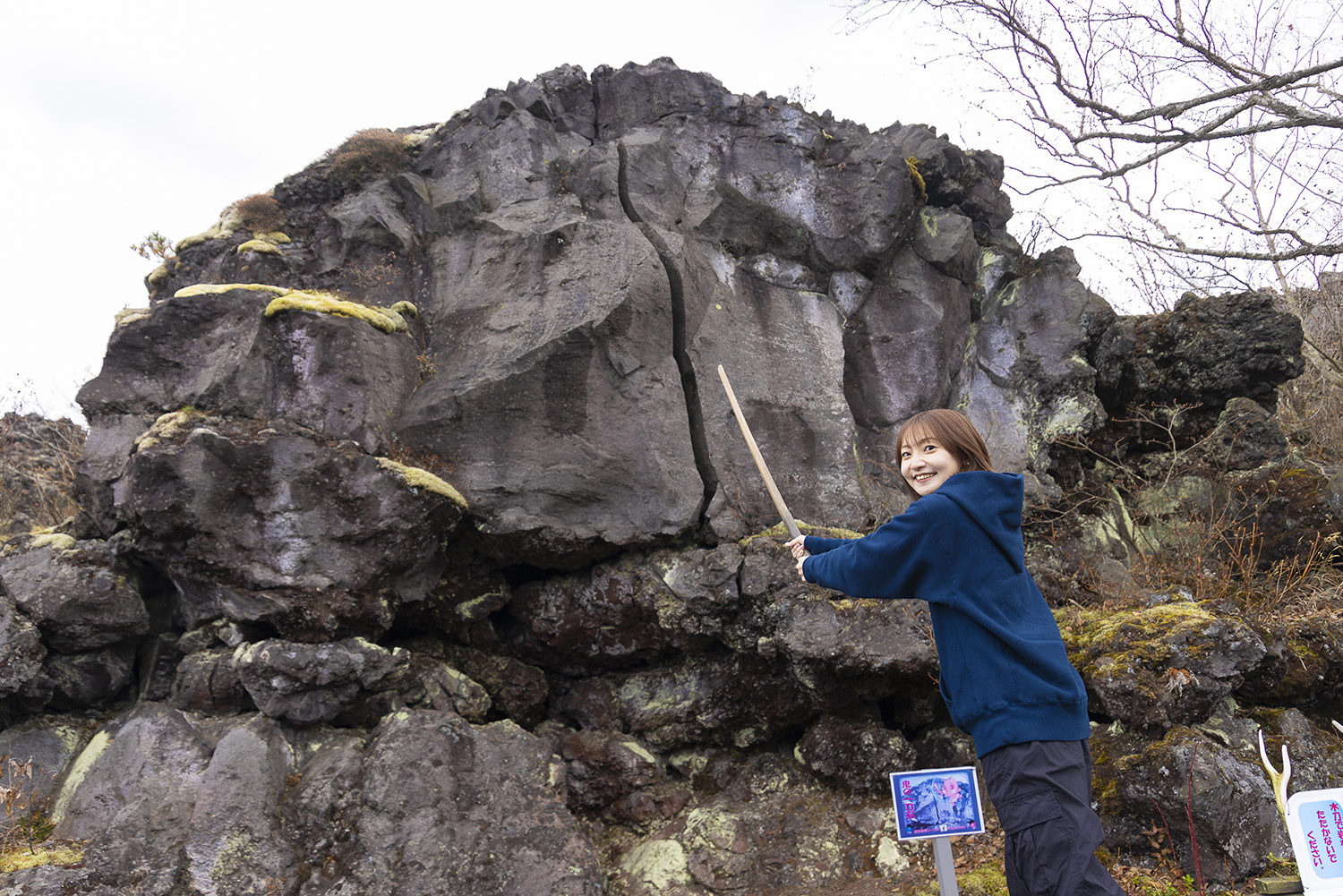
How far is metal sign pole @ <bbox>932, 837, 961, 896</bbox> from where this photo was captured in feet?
12.3

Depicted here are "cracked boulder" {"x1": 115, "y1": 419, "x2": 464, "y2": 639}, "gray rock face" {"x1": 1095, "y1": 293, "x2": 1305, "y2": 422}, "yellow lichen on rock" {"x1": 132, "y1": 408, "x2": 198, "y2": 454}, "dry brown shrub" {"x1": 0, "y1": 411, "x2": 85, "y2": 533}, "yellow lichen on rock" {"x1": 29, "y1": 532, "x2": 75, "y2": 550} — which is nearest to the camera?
"cracked boulder" {"x1": 115, "y1": 419, "x2": 464, "y2": 639}

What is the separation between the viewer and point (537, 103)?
1020 cm

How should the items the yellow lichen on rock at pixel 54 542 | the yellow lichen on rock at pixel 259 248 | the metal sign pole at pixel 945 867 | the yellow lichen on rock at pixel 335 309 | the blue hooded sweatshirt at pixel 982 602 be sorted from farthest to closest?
the yellow lichen on rock at pixel 259 248 < the yellow lichen on rock at pixel 335 309 < the yellow lichen on rock at pixel 54 542 < the metal sign pole at pixel 945 867 < the blue hooded sweatshirt at pixel 982 602

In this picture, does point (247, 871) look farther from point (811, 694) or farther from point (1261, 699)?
point (1261, 699)

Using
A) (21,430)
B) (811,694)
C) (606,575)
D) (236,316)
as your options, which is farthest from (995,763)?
(21,430)

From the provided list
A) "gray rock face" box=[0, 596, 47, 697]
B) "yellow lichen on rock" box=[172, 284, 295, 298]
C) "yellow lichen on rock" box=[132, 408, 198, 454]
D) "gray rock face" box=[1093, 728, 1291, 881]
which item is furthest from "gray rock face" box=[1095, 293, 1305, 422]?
"gray rock face" box=[0, 596, 47, 697]

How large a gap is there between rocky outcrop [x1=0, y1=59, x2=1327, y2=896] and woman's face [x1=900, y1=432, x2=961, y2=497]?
3.80m

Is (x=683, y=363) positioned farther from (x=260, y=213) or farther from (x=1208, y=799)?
(x=1208, y=799)

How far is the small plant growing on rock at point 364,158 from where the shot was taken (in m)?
9.84

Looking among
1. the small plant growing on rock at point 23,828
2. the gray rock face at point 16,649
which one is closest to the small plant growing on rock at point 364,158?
the gray rock face at point 16,649

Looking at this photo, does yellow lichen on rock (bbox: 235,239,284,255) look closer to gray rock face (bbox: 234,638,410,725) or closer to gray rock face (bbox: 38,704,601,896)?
gray rock face (bbox: 234,638,410,725)

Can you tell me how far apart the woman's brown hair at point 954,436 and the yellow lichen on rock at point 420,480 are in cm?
501

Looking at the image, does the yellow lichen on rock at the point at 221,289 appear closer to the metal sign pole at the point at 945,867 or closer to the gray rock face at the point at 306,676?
the gray rock face at the point at 306,676

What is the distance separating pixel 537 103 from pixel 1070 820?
32.8 feet
